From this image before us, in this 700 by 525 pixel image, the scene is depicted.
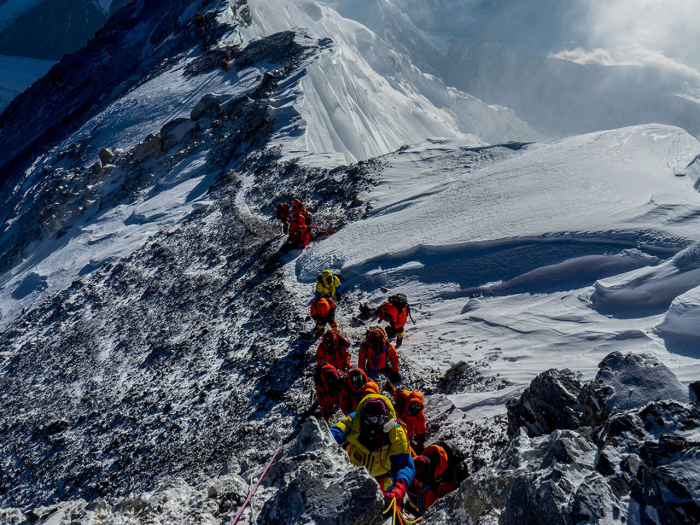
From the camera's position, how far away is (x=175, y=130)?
83.4 ft

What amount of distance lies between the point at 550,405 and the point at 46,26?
108 metres

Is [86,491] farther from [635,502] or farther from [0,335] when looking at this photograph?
[0,335]

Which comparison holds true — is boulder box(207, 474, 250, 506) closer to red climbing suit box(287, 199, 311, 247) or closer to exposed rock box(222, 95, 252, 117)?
red climbing suit box(287, 199, 311, 247)

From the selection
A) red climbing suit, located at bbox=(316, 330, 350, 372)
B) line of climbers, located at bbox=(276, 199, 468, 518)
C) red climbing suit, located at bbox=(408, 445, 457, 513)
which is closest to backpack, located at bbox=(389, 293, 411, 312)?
line of climbers, located at bbox=(276, 199, 468, 518)

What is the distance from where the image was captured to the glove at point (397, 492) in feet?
15.4

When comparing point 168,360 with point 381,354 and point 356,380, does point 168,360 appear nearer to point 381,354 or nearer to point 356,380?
point 381,354

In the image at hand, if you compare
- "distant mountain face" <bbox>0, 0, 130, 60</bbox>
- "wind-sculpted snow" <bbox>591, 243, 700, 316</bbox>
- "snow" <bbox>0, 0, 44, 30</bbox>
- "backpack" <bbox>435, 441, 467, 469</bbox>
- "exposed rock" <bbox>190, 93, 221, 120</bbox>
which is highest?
"snow" <bbox>0, 0, 44, 30</bbox>

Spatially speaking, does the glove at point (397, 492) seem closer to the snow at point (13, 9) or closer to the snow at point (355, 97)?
the snow at point (355, 97)

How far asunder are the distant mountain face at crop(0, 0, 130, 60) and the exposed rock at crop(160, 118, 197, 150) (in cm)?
7658

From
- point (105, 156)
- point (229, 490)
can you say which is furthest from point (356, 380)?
point (105, 156)

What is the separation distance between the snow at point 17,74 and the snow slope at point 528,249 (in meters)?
83.2

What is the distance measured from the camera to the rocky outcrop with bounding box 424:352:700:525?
302cm

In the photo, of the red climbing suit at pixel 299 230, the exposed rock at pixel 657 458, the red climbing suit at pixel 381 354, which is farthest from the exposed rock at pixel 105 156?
the exposed rock at pixel 657 458

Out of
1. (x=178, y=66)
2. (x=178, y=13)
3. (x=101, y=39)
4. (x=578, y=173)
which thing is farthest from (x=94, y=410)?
(x=101, y=39)
